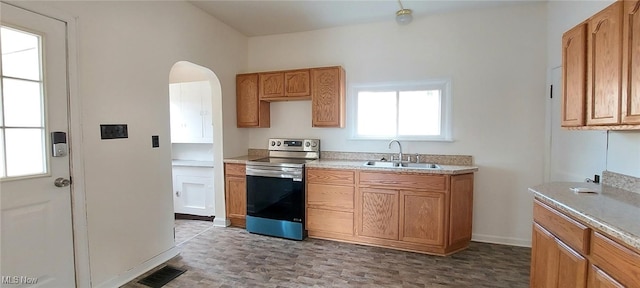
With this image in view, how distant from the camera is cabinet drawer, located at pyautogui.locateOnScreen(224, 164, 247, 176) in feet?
11.9

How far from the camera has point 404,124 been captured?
11.5ft

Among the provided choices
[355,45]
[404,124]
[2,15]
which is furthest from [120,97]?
[404,124]

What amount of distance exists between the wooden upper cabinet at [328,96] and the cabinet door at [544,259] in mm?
2192

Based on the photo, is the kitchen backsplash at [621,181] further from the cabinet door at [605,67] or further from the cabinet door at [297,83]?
the cabinet door at [297,83]

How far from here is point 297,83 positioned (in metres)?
3.58

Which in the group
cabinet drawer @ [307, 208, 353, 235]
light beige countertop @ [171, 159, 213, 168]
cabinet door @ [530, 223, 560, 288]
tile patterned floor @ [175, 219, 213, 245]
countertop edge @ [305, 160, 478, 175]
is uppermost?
countertop edge @ [305, 160, 478, 175]

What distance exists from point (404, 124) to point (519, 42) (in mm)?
1488

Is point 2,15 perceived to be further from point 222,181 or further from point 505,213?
point 505,213

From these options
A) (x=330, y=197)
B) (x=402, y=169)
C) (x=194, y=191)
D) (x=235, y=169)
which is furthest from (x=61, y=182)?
(x=402, y=169)

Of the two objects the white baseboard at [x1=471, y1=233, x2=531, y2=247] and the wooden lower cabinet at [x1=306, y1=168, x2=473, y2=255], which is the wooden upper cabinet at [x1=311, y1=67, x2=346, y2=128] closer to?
the wooden lower cabinet at [x1=306, y1=168, x2=473, y2=255]

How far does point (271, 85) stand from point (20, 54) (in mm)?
2324

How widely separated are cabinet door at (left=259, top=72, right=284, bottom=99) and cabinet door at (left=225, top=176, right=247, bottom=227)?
117cm

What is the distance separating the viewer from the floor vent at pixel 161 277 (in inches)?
92.7

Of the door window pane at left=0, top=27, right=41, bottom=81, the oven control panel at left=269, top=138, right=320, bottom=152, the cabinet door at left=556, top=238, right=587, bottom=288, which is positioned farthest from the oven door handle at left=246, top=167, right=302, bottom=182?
the cabinet door at left=556, top=238, right=587, bottom=288
